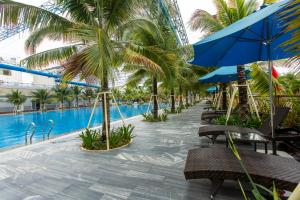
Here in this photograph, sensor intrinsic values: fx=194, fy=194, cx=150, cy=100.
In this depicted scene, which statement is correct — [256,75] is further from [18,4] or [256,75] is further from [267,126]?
[18,4]

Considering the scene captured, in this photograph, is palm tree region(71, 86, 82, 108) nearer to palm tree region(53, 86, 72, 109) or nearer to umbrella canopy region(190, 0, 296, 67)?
palm tree region(53, 86, 72, 109)

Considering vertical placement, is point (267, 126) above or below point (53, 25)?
below

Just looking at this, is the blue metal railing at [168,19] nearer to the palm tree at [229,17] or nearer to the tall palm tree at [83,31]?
the tall palm tree at [83,31]

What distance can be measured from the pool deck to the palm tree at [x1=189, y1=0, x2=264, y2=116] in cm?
257

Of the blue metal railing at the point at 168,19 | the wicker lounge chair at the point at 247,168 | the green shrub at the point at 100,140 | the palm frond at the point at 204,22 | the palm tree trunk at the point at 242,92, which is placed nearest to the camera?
the wicker lounge chair at the point at 247,168

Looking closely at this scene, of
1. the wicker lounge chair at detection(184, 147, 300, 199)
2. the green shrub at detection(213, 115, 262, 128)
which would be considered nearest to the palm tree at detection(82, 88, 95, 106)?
the green shrub at detection(213, 115, 262, 128)

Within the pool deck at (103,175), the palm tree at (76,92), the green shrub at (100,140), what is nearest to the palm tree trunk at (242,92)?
the pool deck at (103,175)

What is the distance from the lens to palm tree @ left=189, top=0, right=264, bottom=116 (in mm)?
6344

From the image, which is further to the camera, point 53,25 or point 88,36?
point 53,25

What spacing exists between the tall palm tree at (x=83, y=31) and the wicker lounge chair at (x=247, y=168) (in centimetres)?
249

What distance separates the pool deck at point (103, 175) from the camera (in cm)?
263

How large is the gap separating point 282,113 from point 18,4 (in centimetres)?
578

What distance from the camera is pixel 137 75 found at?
1072cm

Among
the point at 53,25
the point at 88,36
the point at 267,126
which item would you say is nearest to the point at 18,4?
the point at 53,25
